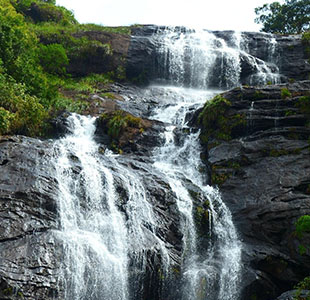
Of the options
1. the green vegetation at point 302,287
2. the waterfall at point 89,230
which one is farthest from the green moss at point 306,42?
the green vegetation at point 302,287

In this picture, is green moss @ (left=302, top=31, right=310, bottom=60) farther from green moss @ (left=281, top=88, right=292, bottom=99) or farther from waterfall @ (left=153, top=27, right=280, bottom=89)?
green moss @ (left=281, top=88, right=292, bottom=99)

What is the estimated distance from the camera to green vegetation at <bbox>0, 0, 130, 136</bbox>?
51.2ft

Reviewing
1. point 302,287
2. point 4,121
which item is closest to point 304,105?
point 302,287

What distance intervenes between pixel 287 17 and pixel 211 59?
19.3 metres

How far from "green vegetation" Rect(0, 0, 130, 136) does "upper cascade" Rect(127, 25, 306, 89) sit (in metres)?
2.47

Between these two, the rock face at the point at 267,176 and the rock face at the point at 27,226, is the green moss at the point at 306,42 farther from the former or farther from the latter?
the rock face at the point at 27,226

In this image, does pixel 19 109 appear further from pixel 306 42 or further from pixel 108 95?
pixel 306 42

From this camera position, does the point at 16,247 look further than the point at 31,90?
No

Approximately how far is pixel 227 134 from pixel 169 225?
5.80 metres

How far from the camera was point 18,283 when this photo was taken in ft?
27.9

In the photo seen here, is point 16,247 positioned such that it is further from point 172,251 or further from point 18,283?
point 172,251

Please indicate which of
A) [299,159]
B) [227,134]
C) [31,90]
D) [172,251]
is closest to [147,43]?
[31,90]

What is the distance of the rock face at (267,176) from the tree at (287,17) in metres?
27.6

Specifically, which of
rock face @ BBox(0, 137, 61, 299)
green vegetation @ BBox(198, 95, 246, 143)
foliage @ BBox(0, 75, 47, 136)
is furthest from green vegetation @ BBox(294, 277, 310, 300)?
foliage @ BBox(0, 75, 47, 136)
